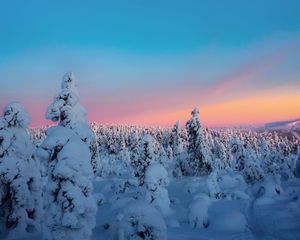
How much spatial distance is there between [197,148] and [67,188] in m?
44.0

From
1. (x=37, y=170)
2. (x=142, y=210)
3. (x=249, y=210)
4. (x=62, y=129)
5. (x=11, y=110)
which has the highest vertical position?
(x=11, y=110)

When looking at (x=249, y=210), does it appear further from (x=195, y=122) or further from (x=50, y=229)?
(x=195, y=122)

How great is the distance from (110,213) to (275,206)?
13.7 m

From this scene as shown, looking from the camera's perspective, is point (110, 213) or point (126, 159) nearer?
point (110, 213)

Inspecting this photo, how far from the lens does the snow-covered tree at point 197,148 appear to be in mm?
58906

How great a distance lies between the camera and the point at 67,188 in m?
16.5

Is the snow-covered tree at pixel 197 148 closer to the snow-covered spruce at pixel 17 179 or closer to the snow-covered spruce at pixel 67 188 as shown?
the snow-covered spruce at pixel 17 179

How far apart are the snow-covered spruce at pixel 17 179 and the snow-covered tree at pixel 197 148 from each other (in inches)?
1501

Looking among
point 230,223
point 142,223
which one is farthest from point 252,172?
point 142,223

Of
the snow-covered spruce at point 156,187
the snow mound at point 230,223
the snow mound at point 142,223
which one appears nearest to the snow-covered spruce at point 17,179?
the snow mound at point 142,223

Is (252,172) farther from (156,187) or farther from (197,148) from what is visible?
(156,187)

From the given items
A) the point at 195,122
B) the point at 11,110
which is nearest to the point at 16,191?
the point at 11,110

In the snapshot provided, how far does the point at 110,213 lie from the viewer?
107 feet

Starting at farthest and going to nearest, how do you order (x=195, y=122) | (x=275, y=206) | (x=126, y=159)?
(x=126, y=159) → (x=195, y=122) → (x=275, y=206)
